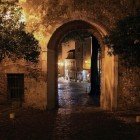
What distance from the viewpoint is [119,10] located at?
17578mm

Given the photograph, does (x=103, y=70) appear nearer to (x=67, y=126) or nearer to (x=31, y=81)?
(x=31, y=81)

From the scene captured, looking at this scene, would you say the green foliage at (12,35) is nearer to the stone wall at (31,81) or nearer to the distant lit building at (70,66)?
the stone wall at (31,81)

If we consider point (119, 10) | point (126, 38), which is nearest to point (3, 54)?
point (126, 38)

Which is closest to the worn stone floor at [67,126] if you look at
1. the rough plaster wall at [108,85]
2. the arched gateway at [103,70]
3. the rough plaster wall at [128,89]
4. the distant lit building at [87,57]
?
the rough plaster wall at [108,85]

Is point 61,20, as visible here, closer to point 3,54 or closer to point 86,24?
point 86,24

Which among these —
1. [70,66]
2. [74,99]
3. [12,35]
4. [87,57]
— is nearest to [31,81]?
[12,35]

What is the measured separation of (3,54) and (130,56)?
17.9 ft

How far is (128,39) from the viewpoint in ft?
46.7

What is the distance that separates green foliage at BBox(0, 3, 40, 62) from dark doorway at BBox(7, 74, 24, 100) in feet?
8.66

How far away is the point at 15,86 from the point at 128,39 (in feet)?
24.1

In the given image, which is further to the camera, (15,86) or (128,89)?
(15,86)

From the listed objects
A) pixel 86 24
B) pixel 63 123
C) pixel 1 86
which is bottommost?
pixel 63 123

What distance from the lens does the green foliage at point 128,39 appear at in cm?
1388

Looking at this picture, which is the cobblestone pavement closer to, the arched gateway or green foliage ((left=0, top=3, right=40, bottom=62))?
the arched gateway
